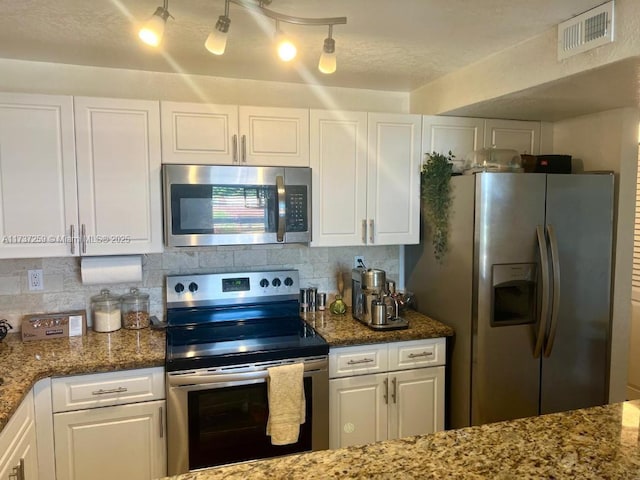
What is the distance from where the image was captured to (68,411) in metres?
2.10

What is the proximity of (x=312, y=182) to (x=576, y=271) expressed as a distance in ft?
5.09

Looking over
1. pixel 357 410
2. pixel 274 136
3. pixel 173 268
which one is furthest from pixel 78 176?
pixel 357 410

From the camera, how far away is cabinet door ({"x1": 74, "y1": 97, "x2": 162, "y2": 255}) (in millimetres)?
2326

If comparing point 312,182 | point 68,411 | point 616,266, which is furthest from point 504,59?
point 68,411

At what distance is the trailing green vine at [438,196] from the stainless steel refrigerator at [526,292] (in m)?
0.07

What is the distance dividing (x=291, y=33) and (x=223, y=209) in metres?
0.94

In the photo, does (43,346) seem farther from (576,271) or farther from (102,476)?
(576,271)

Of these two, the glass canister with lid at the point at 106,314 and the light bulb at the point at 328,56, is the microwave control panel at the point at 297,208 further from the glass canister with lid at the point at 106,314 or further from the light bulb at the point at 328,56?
the glass canister with lid at the point at 106,314

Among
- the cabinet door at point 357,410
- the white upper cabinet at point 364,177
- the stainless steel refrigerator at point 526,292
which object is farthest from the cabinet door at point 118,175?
the stainless steel refrigerator at point 526,292

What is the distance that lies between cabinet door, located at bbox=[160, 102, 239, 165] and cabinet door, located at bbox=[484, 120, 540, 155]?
5.31ft

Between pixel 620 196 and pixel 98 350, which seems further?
pixel 620 196

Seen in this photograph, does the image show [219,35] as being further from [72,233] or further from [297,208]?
[72,233]

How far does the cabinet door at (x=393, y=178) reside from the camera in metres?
2.78

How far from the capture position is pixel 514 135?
3080mm
